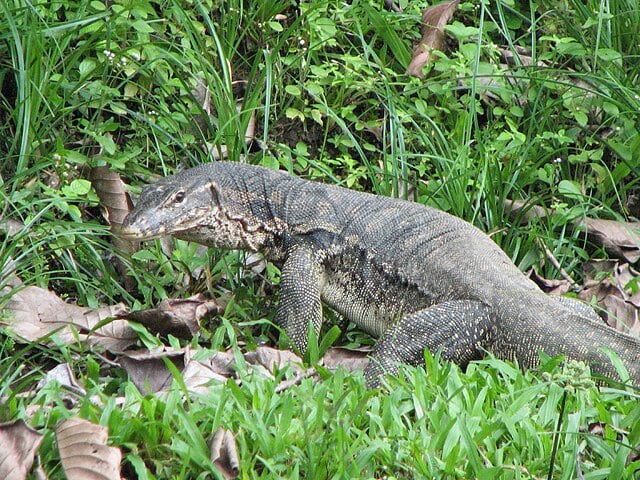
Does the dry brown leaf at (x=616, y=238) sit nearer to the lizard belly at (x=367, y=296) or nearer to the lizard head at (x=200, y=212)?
the lizard belly at (x=367, y=296)

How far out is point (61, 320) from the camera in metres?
5.68

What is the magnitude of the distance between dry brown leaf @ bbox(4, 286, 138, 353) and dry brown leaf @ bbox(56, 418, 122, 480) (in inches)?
57.0

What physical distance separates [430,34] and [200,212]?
3351 millimetres

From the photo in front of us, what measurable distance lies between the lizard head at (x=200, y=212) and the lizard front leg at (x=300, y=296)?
32 cm

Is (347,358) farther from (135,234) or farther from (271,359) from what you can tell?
(135,234)

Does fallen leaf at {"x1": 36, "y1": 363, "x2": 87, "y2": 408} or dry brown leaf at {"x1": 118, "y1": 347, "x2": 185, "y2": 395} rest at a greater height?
fallen leaf at {"x1": 36, "y1": 363, "x2": 87, "y2": 408}

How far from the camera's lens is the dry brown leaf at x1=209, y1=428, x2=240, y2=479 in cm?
387

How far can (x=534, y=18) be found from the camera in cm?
887

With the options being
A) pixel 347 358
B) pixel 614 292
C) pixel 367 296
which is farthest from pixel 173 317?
pixel 614 292

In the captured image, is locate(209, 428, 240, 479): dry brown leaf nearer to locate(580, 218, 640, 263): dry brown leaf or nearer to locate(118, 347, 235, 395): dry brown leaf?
locate(118, 347, 235, 395): dry brown leaf

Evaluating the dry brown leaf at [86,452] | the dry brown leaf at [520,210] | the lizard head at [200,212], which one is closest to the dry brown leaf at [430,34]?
the dry brown leaf at [520,210]

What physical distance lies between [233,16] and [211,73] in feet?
2.35

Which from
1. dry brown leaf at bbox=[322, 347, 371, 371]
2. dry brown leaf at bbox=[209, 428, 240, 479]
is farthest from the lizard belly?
dry brown leaf at bbox=[209, 428, 240, 479]

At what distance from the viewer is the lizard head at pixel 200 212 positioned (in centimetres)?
Answer: 600
